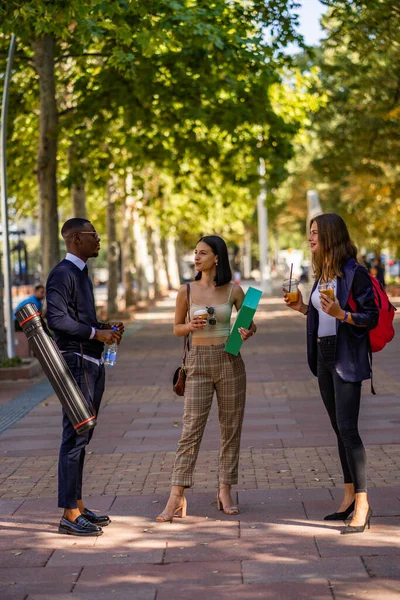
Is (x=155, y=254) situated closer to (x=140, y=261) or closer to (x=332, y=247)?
(x=140, y=261)

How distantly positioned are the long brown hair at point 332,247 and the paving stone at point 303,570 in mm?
1656

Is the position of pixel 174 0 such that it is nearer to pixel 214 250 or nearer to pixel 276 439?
pixel 276 439

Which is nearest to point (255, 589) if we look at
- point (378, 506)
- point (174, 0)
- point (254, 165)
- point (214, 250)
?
point (378, 506)

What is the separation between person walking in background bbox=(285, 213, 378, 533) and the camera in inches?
267

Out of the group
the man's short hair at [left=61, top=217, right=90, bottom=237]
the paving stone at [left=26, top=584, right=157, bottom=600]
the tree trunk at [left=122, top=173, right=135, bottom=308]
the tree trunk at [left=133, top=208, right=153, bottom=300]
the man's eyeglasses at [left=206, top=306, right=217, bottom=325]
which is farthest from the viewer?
the tree trunk at [left=133, top=208, right=153, bottom=300]

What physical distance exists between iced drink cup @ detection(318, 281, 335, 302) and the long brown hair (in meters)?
0.09

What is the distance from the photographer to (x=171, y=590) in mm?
5613

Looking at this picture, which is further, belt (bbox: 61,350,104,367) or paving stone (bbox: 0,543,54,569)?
belt (bbox: 61,350,104,367)

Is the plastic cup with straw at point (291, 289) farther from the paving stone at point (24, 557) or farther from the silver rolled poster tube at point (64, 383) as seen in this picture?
the paving stone at point (24, 557)

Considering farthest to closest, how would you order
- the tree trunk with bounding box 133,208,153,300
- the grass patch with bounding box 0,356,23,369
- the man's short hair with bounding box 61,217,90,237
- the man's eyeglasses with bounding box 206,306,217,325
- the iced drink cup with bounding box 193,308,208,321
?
the tree trunk with bounding box 133,208,153,300 → the grass patch with bounding box 0,356,23,369 → the man's eyeglasses with bounding box 206,306,217,325 → the iced drink cup with bounding box 193,308,208,321 → the man's short hair with bounding box 61,217,90,237

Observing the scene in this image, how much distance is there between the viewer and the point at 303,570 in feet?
19.3

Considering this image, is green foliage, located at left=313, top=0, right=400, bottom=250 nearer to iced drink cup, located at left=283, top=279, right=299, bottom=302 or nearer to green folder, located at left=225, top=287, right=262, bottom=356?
green folder, located at left=225, top=287, right=262, bottom=356

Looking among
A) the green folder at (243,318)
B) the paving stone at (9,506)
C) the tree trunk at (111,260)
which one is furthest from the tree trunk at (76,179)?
the green folder at (243,318)

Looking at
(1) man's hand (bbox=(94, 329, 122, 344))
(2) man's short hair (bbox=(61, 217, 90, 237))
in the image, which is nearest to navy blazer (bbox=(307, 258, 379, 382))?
(1) man's hand (bbox=(94, 329, 122, 344))
